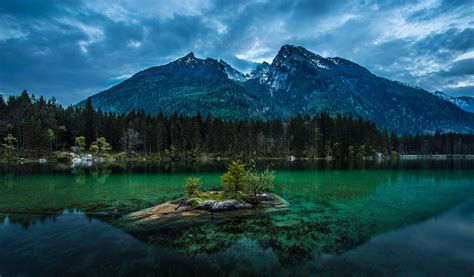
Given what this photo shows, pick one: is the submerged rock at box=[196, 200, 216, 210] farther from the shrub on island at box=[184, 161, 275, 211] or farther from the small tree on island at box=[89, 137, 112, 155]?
the small tree on island at box=[89, 137, 112, 155]

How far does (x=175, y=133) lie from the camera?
505 feet

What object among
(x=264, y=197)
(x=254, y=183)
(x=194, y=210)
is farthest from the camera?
(x=264, y=197)

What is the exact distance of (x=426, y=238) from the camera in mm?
22359

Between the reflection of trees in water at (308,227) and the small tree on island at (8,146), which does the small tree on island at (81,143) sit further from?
the reflection of trees in water at (308,227)

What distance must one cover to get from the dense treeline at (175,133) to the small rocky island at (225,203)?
119910 mm

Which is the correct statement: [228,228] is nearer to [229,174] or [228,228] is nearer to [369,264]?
[229,174]

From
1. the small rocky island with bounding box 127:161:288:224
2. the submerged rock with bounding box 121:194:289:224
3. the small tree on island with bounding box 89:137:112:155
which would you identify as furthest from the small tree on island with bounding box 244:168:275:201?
the small tree on island with bounding box 89:137:112:155

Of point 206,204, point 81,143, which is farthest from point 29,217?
point 81,143

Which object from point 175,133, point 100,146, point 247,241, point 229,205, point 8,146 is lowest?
point 247,241

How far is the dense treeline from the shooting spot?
130 meters

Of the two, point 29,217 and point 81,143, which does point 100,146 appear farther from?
point 29,217

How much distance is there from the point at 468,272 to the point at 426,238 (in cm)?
646

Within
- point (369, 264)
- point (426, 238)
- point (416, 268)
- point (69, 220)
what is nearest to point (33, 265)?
point (69, 220)

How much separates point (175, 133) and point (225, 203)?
128m
